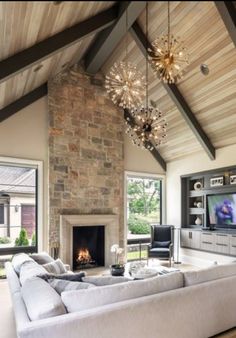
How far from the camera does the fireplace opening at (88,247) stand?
6570mm

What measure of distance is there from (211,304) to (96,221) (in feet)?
13.5

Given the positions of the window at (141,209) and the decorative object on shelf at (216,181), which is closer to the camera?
the decorative object on shelf at (216,181)

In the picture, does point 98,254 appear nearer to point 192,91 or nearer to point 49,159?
point 49,159

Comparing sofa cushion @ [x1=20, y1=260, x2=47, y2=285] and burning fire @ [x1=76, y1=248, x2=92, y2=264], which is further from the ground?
sofa cushion @ [x1=20, y1=260, x2=47, y2=285]

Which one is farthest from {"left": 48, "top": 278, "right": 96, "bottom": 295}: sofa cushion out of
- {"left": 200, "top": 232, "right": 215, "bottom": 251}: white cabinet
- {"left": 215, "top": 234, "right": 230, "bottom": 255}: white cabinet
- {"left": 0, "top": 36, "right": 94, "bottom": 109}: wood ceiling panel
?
{"left": 200, "top": 232, "right": 215, "bottom": 251}: white cabinet

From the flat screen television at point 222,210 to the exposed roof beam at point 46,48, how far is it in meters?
4.90

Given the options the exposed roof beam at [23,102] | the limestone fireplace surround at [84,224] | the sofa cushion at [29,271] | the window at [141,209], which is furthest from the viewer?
the window at [141,209]

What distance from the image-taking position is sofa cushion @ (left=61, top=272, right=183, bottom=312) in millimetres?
2219

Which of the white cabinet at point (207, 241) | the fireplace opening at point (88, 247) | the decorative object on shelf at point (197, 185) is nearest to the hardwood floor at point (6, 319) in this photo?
the fireplace opening at point (88, 247)

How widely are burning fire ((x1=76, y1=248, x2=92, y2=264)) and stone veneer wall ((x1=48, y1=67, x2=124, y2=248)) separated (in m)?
0.83

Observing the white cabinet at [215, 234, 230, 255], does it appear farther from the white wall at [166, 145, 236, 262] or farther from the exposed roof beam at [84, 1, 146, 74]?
the exposed roof beam at [84, 1, 146, 74]

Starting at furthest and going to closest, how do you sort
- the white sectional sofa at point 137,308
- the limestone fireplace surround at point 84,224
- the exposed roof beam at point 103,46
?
1. the limestone fireplace surround at point 84,224
2. the exposed roof beam at point 103,46
3. the white sectional sofa at point 137,308

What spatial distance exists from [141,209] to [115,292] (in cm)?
562

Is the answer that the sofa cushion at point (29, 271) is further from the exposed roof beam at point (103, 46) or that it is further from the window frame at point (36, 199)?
the exposed roof beam at point (103, 46)
